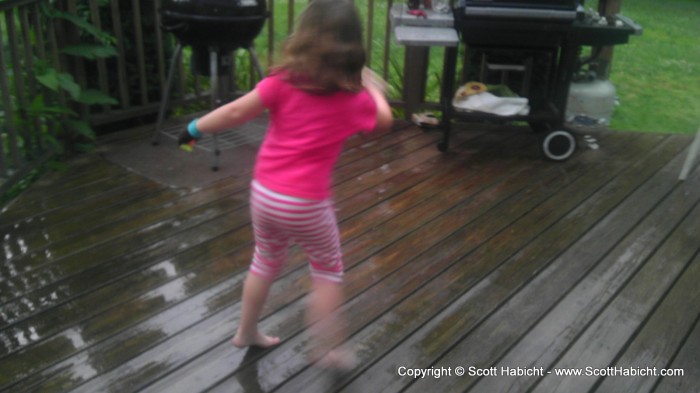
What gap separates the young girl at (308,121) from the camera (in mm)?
1836


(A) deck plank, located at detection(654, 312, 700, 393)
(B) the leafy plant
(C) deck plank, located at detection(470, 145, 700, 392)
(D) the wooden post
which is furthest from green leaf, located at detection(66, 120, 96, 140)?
(D) the wooden post

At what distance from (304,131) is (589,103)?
321 cm

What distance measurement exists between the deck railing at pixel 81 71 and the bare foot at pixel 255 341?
1773 mm

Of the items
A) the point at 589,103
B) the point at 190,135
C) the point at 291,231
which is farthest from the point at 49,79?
the point at 589,103

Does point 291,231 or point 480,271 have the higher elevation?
point 291,231

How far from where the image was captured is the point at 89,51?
155 inches

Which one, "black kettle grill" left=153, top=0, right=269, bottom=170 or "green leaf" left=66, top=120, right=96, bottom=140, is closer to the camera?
"black kettle grill" left=153, top=0, right=269, bottom=170

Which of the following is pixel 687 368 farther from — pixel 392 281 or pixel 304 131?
pixel 304 131

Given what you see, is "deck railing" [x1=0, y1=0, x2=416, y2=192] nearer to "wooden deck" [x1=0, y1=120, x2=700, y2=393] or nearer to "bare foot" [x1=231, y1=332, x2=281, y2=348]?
"wooden deck" [x1=0, y1=120, x2=700, y2=393]

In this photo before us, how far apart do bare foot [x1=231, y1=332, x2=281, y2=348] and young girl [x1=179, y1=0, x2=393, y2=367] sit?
297mm

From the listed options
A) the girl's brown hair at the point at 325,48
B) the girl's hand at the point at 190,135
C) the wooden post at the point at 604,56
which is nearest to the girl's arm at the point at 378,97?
the girl's brown hair at the point at 325,48

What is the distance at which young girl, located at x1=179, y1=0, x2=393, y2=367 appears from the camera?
1836mm

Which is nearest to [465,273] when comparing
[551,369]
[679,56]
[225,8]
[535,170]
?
[551,369]

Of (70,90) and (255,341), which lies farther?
(70,90)
